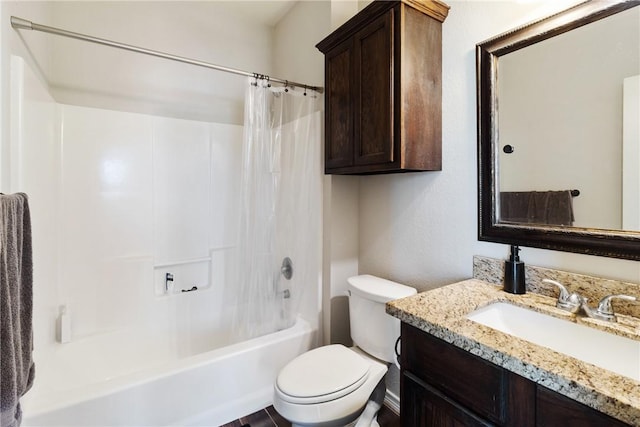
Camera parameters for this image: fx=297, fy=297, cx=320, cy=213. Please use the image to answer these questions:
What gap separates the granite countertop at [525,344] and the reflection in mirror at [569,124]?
12.4 inches

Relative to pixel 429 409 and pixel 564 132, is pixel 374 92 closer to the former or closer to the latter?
pixel 564 132

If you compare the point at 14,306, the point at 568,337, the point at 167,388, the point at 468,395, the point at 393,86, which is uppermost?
the point at 393,86

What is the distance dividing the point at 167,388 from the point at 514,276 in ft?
5.37

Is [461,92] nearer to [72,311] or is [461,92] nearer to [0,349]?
[0,349]

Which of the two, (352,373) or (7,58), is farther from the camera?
(352,373)

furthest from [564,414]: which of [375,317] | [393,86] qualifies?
[393,86]

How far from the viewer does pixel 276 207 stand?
189cm

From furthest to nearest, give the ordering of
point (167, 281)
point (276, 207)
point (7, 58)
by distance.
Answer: point (167, 281), point (276, 207), point (7, 58)

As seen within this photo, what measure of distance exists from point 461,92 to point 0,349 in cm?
188

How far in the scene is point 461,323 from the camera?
866 mm

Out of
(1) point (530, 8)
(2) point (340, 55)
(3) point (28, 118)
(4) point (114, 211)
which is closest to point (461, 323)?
(1) point (530, 8)

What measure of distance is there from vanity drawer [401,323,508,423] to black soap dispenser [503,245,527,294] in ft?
1.56

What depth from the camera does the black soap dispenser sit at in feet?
3.71

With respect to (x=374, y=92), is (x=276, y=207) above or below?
below
